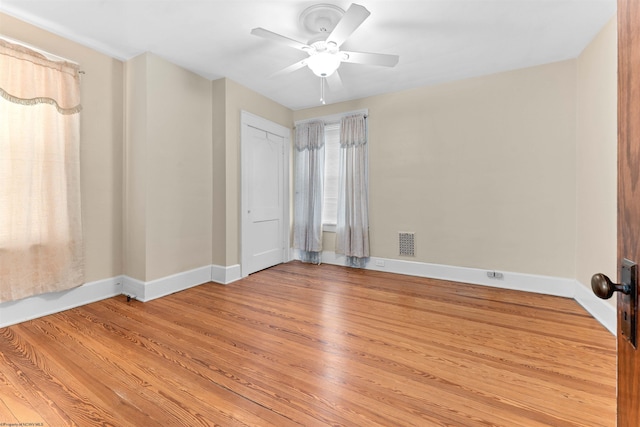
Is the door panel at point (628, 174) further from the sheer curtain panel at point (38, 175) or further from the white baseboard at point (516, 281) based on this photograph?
the sheer curtain panel at point (38, 175)

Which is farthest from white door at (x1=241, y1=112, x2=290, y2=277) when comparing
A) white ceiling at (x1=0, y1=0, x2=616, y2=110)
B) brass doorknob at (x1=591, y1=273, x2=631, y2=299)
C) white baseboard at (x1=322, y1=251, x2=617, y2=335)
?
brass doorknob at (x1=591, y1=273, x2=631, y2=299)

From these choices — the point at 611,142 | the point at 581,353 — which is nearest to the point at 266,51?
the point at 611,142

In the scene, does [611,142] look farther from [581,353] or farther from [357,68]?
[357,68]

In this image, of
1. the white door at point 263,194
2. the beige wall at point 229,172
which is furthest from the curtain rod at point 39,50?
the white door at point 263,194

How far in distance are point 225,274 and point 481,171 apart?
3434mm

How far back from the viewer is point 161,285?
3035 millimetres

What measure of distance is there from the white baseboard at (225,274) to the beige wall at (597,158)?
3.70 meters

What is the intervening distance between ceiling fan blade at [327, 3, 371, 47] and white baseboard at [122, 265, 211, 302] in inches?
113

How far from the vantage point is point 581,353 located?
1922mm

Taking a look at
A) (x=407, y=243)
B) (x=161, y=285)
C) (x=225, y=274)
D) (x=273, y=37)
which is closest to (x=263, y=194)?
(x=225, y=274)

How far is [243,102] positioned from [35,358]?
10.6ft

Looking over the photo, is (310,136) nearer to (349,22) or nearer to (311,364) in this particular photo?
(349,22)

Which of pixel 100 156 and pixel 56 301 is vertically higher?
pixel 100 156

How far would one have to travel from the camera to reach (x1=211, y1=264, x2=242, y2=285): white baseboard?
3524 mm
